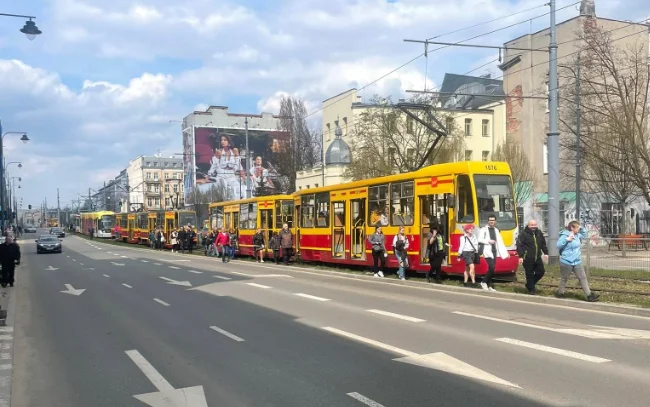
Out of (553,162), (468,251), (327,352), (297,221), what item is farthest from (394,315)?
(297,221)

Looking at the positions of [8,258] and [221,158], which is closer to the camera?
[8,258]

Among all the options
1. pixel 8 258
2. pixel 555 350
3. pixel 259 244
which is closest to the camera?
pixel 555 350

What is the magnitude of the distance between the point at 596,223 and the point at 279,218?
21.0 meters

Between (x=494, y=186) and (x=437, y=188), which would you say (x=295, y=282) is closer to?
(x=437, y=188)

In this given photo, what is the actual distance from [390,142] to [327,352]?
3017 cm

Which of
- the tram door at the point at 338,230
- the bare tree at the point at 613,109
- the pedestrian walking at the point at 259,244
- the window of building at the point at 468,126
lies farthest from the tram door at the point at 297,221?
the window of building at the point at 468,126

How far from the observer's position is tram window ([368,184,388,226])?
810 inches

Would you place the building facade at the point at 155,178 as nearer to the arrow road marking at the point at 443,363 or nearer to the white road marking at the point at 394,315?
the white road marking at the point at 394,315

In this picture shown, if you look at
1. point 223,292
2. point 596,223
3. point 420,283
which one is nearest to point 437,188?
point 420,283

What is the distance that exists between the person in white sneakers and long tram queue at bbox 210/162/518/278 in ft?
3.30

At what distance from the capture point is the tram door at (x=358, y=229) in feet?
72.1

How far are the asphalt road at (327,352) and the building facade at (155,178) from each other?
113 metres

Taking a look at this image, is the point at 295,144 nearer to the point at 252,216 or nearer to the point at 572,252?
the point at 252,216

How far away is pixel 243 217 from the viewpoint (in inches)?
1345
